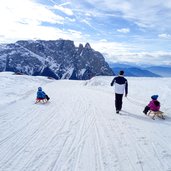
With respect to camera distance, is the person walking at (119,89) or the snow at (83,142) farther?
the person walking at (119,89)

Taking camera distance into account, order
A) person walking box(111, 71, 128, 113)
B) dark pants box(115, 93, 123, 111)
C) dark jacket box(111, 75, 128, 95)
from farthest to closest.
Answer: dark jacket box(111, 75, 128, 95) < person walking box(111, 71, 128, 113) < dark pants box(115, 93, 123, 111)

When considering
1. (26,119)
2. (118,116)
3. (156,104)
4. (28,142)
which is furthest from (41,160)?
(156,104)

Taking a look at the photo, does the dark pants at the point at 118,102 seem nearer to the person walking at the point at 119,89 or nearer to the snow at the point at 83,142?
the person walking at the point at 119,89

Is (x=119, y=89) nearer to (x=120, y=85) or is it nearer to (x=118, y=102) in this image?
(x=120, y=85)

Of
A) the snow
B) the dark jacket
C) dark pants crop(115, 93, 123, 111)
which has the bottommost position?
the snow

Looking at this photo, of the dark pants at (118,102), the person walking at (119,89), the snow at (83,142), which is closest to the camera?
the snow at (83,142)

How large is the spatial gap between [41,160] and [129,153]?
257 cm

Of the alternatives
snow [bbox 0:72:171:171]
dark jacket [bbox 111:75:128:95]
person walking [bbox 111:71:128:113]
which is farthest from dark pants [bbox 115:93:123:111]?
snow [bbox 0:72:171:171]

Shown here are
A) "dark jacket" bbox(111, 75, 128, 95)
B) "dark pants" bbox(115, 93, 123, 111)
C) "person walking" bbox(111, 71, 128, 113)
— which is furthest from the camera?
"dark jacket" bbox(111, 75, 128, 95)

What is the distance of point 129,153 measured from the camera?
8.41 meters

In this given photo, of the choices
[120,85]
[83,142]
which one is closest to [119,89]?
[120,85]

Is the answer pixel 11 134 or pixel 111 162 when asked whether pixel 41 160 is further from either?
pixel 11 134

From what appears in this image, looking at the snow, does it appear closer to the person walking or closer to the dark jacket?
the person walking

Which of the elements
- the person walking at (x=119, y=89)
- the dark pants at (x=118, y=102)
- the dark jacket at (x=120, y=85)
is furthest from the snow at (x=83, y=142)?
the dark jacket at (x=120, y=85)
